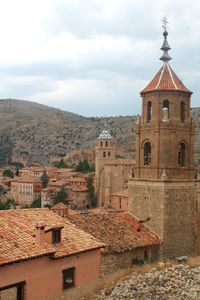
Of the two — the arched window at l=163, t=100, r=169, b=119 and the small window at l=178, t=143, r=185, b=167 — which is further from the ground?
the arched window at l=163, t=100, r=169, b=119

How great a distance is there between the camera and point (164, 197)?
837 inches

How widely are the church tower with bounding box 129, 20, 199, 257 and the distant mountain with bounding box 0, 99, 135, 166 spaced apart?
84376 millimetres

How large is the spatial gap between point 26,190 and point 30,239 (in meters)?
68.5

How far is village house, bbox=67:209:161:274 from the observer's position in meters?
18.8

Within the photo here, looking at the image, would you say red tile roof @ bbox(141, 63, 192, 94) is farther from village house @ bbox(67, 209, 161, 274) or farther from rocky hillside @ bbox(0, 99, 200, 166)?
rocky hillside @ bbox(0, 99, 200, 166)

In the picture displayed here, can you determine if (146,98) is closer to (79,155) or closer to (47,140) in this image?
(79,155)

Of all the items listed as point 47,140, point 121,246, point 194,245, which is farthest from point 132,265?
point 47,140

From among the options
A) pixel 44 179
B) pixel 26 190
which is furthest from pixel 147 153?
pixel 44 179

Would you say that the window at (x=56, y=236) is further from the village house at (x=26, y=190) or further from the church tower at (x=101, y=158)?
the village house at (x=26, y=190)

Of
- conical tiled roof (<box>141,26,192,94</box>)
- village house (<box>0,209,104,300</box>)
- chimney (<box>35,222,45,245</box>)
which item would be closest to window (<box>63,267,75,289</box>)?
village house (<box>0,209,104,300</box>)

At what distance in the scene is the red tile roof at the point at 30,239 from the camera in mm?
14055

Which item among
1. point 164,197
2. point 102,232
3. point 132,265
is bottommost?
point 132,265

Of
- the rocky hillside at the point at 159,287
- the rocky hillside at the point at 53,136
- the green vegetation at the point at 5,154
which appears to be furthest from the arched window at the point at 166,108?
the green vegetation at the point at 5,154

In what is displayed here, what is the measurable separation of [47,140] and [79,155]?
33509 millimetres
